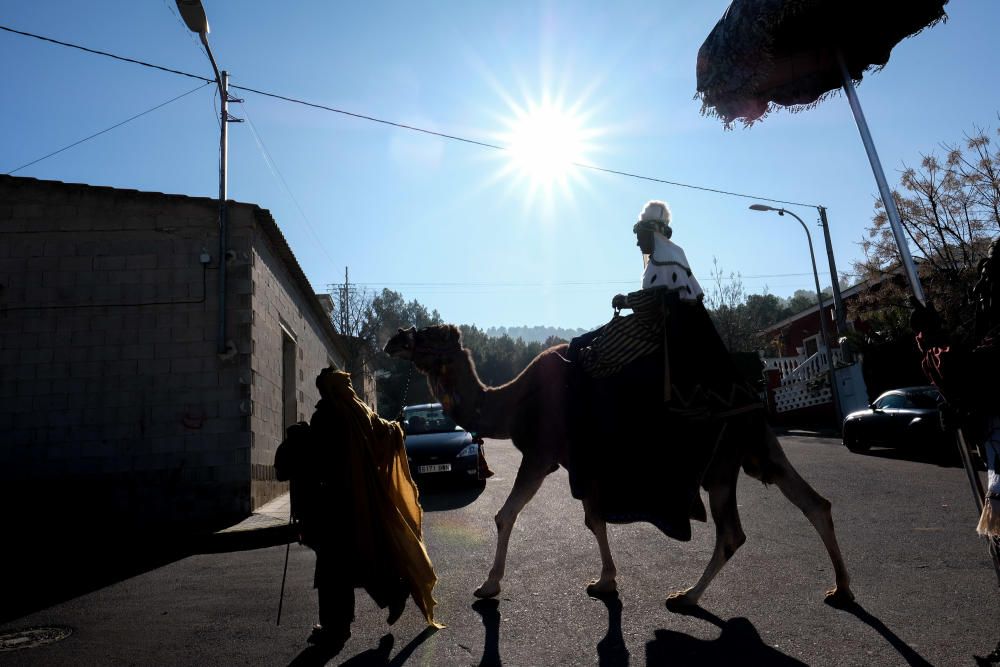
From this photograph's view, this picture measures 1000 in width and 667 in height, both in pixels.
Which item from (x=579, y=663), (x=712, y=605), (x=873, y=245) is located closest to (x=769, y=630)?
(x=712, y=605)

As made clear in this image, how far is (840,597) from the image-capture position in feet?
14.8

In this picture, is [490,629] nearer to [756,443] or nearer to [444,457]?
[756,443]

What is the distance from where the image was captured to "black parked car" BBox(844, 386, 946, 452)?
13031 mm

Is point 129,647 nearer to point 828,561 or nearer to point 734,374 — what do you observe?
point 734,374

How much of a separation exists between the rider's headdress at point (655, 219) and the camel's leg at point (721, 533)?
1888 mm

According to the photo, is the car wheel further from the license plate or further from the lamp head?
the lamp head

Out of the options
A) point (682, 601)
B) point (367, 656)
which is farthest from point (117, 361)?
point (682, 601)

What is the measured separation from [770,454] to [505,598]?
2205 millimetres

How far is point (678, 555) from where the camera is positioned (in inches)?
249

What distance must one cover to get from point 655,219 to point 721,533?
2426 mm

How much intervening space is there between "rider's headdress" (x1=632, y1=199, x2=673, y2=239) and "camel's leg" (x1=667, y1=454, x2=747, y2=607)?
189 cm

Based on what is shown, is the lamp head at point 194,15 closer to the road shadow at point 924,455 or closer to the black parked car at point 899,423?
the black parked car at point 899,423

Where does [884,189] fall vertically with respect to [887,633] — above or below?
above

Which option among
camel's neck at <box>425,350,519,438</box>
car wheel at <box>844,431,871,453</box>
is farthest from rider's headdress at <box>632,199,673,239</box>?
car wheel at <box>844,431,871,453</box>
